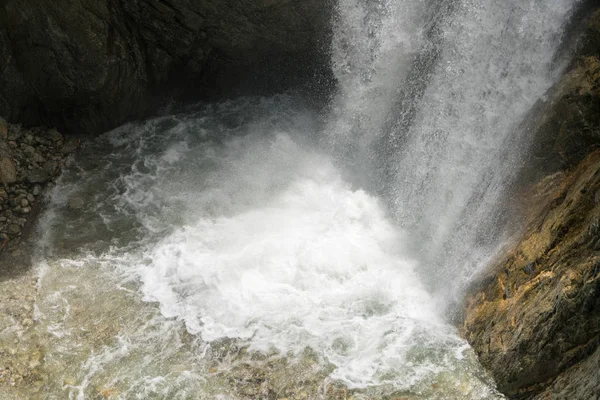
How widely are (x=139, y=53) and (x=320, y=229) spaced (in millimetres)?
5212

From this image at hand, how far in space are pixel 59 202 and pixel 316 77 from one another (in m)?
6.02

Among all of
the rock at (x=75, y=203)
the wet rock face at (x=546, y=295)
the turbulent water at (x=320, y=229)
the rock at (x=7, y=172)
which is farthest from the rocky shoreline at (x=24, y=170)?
the wet rock face at (x=546, y=295)

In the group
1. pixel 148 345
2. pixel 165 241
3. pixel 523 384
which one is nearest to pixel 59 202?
pixel 165 241

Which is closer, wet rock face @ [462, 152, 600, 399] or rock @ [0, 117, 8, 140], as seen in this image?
wet rock face @ [462, 152, 600, 399]

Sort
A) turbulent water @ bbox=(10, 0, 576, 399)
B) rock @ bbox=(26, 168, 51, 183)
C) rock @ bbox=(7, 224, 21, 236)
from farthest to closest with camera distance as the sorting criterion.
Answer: rock @ bbox=(26, 168, 51, 183), rock @ bbox=(7, 224, 21, 236), turbulent water @ bbox=(10, 0, 576, 399)

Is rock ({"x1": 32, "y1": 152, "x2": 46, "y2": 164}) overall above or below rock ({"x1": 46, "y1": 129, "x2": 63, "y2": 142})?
below

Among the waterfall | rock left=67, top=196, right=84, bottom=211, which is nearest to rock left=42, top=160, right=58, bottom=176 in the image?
rock left=67, top=196, right=84, bottom=211

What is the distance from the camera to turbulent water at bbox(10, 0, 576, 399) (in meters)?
6.96

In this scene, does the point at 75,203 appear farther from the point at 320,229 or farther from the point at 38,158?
the point at 320,229

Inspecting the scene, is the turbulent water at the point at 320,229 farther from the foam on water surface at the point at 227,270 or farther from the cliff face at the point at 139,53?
the cliff face at the point at 139,53

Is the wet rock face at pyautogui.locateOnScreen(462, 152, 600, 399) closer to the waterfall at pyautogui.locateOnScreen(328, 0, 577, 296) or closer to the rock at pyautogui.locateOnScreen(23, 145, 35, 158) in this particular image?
the waterfall at pyautogui.locateOnScreen(328, 0, 577, 296)

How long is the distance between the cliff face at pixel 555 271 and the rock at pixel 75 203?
22.4 ft

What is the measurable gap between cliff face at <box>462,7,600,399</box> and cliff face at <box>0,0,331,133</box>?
5.43 metres

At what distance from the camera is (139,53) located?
34.6 ft
